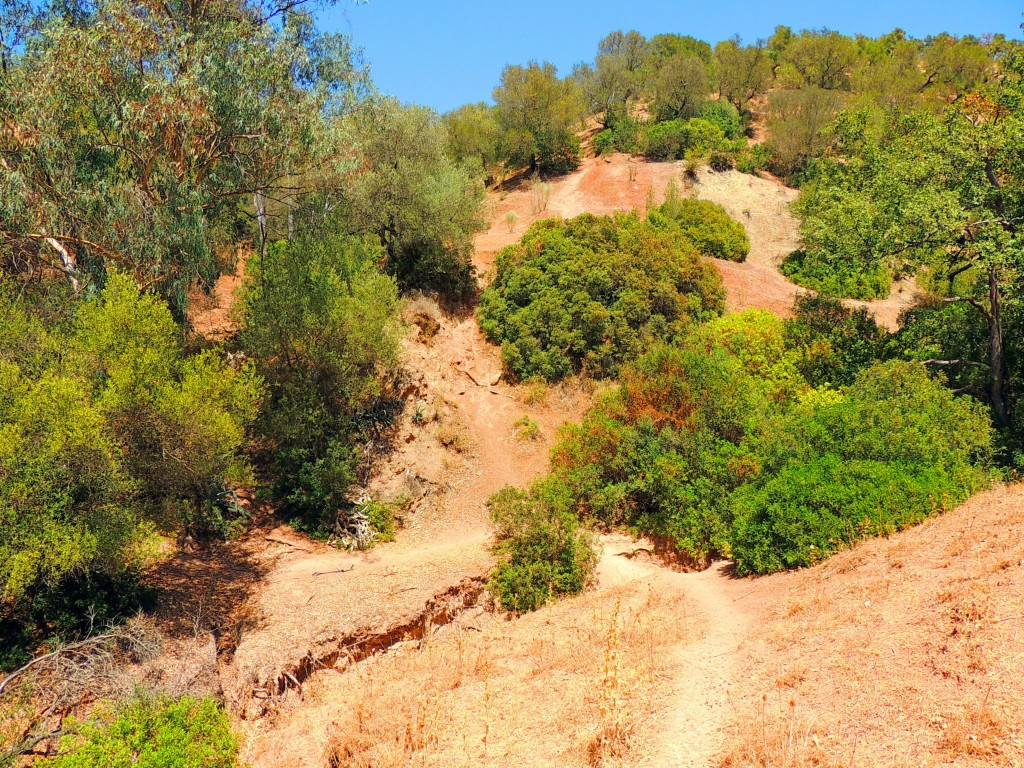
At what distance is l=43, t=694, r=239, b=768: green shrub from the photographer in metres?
8.34

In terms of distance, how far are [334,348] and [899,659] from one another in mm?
14860

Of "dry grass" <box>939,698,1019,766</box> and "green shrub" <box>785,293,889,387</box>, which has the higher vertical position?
"green shrub" <box>785,293,889,387</box>

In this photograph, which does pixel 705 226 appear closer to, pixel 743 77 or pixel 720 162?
pixel 720 162

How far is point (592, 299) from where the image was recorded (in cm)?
2461

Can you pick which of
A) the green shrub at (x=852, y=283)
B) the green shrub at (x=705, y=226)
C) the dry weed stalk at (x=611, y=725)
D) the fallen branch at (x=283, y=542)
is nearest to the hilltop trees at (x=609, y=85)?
the green shrub at (x=705, y=226)

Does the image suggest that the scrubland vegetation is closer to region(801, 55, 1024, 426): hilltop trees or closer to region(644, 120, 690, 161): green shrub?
region(801, 55, 1024, 426): hilltop trees

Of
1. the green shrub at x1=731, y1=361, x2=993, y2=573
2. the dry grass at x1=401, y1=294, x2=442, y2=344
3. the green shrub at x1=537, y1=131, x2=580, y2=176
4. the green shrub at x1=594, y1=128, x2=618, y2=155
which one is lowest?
the green shrub at x1=731, y1=361, x2=993, y2=573

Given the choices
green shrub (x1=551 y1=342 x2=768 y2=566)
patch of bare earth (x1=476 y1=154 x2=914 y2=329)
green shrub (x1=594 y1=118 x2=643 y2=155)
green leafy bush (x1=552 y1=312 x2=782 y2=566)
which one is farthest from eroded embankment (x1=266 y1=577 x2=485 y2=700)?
green shrub (x1=594 y1=118 x2=643 y2=155)

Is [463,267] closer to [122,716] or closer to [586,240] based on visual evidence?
[586,240]

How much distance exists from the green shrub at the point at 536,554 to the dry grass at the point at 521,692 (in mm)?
769

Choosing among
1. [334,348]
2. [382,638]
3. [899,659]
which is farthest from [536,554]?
[334,348]

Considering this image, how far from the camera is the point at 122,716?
9.10 meters

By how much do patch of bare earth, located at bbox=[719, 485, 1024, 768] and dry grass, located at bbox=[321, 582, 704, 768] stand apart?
5.18 ft

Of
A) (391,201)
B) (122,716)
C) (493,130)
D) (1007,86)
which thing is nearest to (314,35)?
(391,201)
